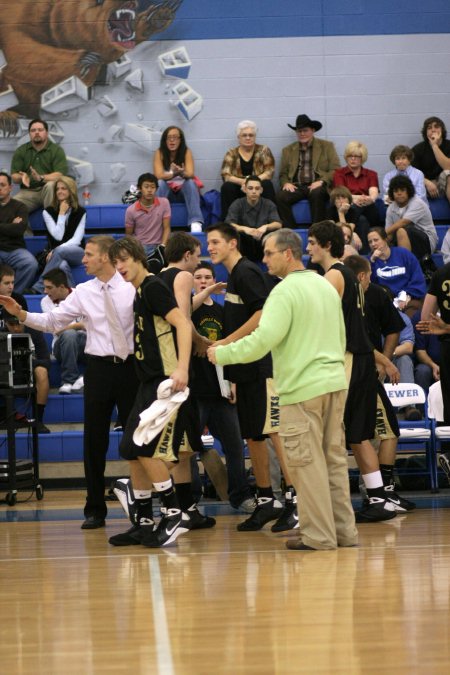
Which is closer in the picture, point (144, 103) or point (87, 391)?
point (87, 391)

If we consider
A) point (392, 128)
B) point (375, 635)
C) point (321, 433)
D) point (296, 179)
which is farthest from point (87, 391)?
point (392, 128)

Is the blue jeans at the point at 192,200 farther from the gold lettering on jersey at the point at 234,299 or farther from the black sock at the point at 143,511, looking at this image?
the black sock at the point at 143,511

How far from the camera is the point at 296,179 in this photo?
1340 centimetres

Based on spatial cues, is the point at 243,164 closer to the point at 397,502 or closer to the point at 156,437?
the point at 397,502

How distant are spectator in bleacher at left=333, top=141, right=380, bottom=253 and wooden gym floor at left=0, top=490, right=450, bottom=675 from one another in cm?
648

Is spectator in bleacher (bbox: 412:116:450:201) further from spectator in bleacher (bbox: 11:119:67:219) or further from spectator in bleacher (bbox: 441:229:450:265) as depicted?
spectator in bleacher (bbox: 11:119:67:219)

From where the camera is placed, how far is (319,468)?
5.64 metres

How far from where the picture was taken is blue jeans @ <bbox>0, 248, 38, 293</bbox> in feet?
38.9

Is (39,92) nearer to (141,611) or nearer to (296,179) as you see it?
(296,179)

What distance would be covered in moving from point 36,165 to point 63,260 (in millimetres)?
1770

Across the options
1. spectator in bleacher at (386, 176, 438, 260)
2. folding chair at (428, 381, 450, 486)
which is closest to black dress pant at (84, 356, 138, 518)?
folding chair at (428, 381, 450, 486)

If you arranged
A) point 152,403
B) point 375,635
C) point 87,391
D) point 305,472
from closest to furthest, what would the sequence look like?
point 375,635, point 305,472, point 152,403, point 87,391

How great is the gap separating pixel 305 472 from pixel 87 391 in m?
1.98

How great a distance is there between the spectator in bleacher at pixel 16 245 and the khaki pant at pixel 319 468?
256 inches
